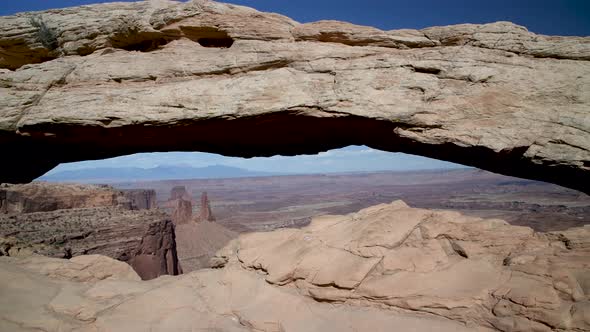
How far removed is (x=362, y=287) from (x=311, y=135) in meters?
4.74

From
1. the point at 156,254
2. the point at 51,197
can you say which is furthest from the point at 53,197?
the point at 156,254

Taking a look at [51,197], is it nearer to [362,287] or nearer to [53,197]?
[53,197]

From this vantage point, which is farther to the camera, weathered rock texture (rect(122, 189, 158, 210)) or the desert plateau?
weathered rock texture (rect(122, 189, 158, 210))

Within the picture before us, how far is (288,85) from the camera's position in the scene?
875cm

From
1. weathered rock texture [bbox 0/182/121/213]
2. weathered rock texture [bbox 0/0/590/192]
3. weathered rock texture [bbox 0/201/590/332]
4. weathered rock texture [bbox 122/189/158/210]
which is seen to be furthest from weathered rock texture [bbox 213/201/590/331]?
weathered rock texture [bbox 122/189/158/210]

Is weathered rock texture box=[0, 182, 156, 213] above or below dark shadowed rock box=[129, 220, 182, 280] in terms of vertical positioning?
above

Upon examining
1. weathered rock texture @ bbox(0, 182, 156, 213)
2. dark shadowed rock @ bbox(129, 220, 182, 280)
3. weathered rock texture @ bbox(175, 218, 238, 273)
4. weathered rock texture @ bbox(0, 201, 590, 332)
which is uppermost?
weathered rock texture @ bbox(0, 201, 590, 332)

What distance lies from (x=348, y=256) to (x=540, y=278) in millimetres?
3350

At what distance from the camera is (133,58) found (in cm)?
967

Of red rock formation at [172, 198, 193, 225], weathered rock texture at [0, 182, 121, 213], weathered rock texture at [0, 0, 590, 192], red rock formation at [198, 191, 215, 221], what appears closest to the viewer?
weathered rock texture at [0, 0, 590, 192]

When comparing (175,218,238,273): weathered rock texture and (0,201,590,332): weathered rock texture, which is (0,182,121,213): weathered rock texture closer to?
(175,218,238,273): weathered rock texture

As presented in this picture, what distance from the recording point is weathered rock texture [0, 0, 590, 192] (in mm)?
7785

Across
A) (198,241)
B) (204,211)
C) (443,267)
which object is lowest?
(198,241)

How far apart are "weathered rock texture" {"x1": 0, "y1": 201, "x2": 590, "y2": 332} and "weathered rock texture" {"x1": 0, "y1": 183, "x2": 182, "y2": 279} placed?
62.4 feet
